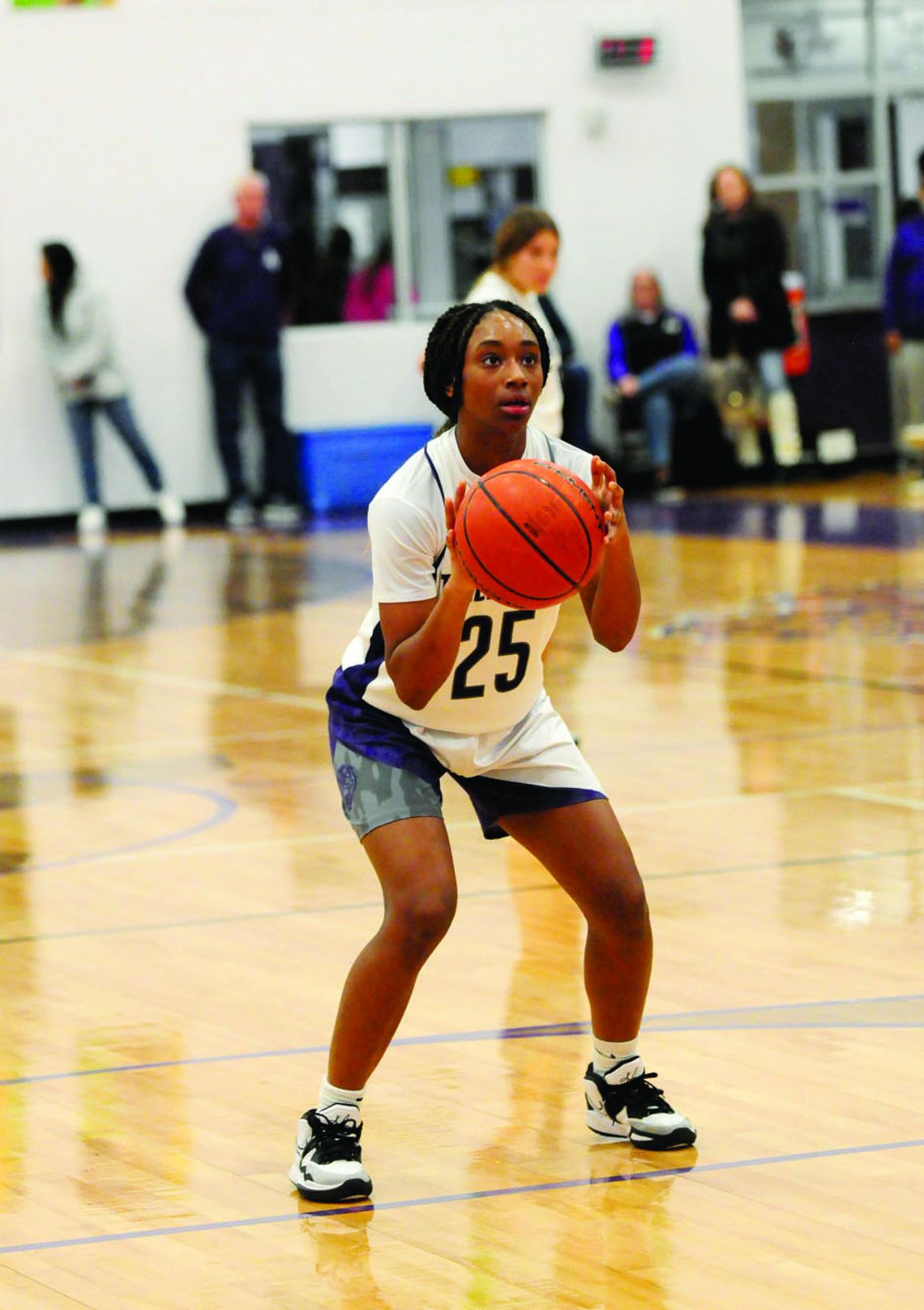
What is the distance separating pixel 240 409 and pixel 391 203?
6.21 feet

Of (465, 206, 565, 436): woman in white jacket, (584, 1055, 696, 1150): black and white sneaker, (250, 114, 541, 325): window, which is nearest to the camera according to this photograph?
(584, 1055, 696, 1150): black and white sneaker

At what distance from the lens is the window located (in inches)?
656

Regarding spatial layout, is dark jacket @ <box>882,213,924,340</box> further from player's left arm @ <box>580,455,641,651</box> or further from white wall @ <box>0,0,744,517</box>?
player's left arm @ <box>580,455,641,651</box>

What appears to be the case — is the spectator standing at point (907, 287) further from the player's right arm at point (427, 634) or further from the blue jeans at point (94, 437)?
the player's right arm at point (427, 634)

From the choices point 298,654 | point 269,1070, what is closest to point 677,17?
point 298,654

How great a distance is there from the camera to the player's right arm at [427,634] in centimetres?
379

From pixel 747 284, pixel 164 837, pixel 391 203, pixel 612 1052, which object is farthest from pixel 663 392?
pixel 612 1052

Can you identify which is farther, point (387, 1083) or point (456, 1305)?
point (387, 1083)

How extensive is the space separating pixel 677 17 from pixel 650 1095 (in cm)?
1420

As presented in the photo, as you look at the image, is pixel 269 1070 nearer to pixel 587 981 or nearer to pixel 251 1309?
pixel 587 981

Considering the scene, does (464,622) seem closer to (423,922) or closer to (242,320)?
(423,922)

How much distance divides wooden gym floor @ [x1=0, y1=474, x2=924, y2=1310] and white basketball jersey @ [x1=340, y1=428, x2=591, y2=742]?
779 mm

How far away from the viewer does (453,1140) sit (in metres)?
4.18

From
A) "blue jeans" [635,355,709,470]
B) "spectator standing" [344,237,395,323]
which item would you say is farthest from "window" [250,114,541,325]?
"blue jeans" [635,355,709,470]
